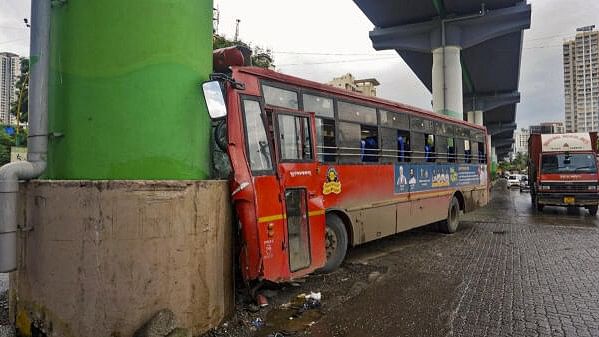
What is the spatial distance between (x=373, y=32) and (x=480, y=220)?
49.8ft

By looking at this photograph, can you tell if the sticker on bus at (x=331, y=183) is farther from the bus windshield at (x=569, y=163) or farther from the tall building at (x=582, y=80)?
the tall building at (x=582, y=80)

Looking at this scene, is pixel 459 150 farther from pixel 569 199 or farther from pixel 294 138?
pixel 569 199

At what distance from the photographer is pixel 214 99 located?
167 inches

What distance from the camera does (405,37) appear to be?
24500 millimetres

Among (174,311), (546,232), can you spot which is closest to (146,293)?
(174,311)

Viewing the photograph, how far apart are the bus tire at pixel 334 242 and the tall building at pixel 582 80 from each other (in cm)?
5532

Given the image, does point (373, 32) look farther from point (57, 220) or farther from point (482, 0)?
point (57, 220)

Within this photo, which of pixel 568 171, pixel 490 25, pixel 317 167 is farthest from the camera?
pixel 490 25

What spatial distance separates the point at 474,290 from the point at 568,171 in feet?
44.3

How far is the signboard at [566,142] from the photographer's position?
54.0 feet

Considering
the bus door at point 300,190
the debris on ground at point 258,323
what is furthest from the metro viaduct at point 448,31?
the debris on ground at point 258,323

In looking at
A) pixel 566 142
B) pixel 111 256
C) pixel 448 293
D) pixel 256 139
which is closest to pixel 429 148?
pixel 448 293

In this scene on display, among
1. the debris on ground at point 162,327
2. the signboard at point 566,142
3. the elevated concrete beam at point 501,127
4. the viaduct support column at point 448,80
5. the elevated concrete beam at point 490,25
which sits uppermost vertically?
the elevated concrete beam at point 490,25

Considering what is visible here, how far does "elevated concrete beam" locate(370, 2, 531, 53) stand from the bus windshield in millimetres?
8652
